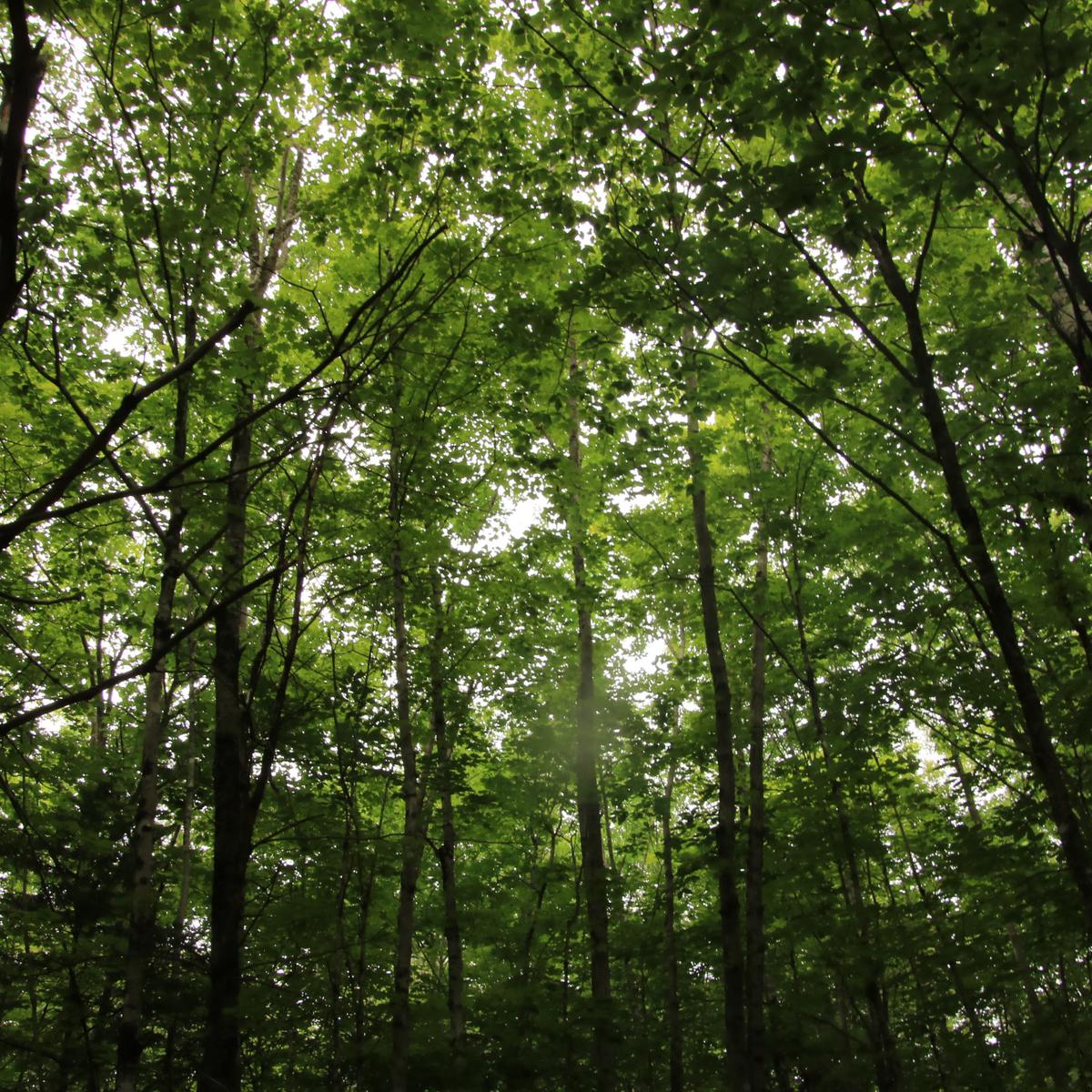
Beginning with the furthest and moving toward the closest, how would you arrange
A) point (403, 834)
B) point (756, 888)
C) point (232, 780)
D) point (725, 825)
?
point (756, 888), point (403, 834), point (725, 825), point (232, 780)

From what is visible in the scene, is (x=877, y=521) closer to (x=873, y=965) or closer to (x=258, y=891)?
(x=873, y=965)

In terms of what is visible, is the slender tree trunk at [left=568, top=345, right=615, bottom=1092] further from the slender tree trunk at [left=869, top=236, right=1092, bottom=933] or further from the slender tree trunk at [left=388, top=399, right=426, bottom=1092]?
the slender tree trunk at [left=869, top=236, right=1092, bottom=933]

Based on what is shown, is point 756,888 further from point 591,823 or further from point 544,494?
point 544,494

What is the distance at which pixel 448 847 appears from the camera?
1016cm

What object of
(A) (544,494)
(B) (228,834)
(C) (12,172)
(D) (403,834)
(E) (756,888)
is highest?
(A) (544,494)

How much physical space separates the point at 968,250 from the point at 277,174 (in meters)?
7.56

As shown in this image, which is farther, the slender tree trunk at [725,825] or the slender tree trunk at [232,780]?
the slender tree trunk at [725,825]

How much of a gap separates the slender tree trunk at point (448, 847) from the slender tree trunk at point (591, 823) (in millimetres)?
1556

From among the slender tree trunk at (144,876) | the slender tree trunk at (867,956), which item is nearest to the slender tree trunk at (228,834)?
the slender tree trunk at (144,876)

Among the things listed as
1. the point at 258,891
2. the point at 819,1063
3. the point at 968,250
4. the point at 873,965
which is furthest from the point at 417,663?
the point at 968,250

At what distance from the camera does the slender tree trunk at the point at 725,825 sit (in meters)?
6.06

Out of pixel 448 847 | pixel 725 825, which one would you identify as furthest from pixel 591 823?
pixel 725 825

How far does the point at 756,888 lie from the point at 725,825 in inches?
56.5

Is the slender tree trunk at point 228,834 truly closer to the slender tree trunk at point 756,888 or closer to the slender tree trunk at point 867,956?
the slender tree trunk at point 756,888
